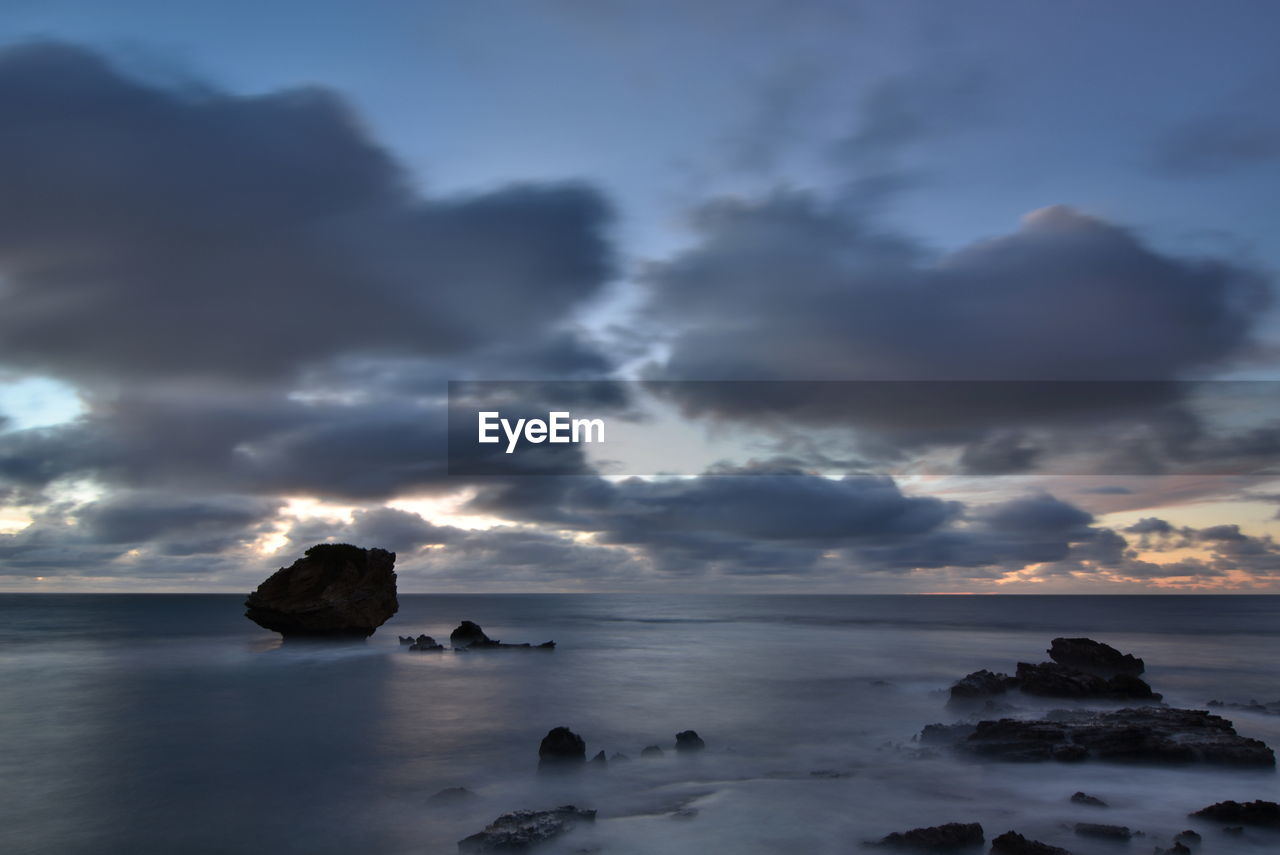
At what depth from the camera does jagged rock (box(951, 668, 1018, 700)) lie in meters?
27.9

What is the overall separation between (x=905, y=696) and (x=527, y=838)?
923 inches

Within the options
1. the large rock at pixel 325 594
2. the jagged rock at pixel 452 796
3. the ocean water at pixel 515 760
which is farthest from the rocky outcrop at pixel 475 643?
the jagged rock at pixel 452 796

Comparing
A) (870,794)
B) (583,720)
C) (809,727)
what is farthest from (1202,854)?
(583,720)

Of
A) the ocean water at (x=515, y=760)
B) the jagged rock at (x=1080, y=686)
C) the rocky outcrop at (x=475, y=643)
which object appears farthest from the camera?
the rocky outcrop at (x=475, y=643)

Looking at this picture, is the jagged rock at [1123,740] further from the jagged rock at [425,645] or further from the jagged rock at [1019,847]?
the jagged rock at [425,645]

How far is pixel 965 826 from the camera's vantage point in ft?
42.2

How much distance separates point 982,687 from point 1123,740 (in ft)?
32.3

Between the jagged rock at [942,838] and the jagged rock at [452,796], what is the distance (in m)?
9.23

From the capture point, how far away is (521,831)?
1307 cm

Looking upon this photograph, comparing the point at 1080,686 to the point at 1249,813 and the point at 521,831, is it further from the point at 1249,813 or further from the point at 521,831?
the point at 521,831

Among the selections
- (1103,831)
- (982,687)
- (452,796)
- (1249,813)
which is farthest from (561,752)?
(982,687)

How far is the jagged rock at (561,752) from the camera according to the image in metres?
19.2

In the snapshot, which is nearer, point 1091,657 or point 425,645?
point 1091,657

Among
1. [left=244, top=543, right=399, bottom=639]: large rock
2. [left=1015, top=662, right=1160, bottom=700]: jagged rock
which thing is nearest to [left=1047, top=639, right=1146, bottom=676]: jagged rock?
[left=1015, top=662, right=1160, bottom=700]: jagged rock
